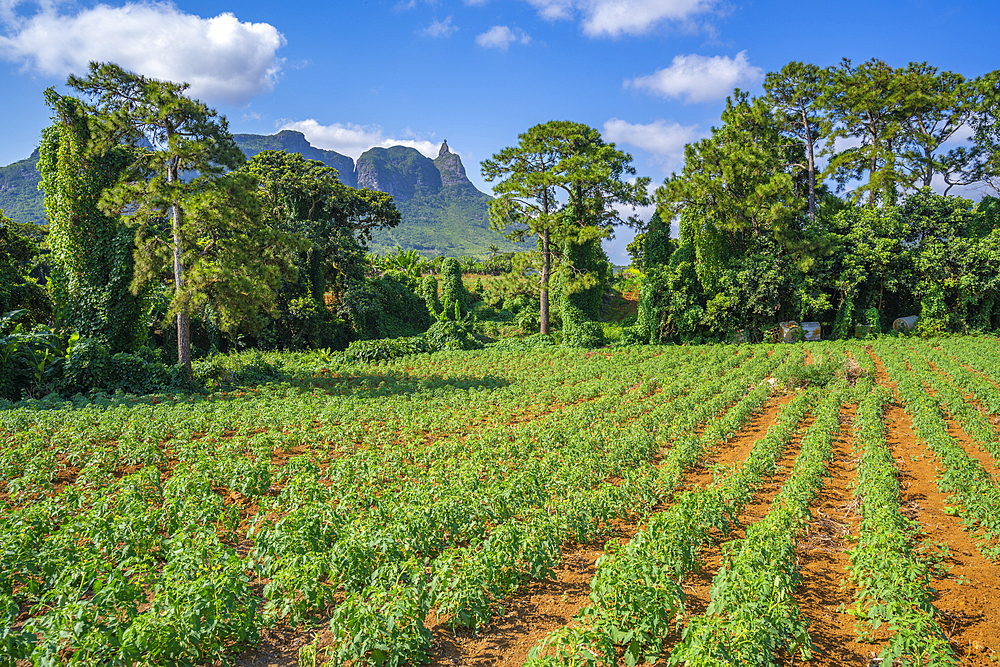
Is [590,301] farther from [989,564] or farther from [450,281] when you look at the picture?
[989,564]

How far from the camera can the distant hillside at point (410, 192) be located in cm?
9350

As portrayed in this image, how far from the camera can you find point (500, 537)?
15.9 ft

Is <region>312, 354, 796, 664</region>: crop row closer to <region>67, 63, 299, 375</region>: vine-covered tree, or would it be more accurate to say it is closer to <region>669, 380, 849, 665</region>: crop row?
<region>669, 380, 849, 665</region>: crop row

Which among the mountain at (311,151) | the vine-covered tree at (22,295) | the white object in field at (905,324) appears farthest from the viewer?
the mountain at (311,151)

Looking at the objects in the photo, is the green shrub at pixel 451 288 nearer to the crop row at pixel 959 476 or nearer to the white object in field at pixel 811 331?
the white object in field at pixel 811 331

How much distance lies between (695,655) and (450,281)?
2979cm

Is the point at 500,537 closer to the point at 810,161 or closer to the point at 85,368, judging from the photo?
the point at 85,368

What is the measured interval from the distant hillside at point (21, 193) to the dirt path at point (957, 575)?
97.8 metres

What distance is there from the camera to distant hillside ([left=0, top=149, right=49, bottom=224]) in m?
74.5

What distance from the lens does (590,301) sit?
90.7 feet

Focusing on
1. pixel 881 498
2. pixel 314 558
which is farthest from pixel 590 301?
pixel 314 558

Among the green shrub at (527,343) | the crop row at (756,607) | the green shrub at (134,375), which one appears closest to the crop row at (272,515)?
the crop row at (756,607)

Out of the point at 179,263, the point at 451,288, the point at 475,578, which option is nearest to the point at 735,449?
the point at 475,578

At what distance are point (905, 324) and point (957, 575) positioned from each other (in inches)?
990
